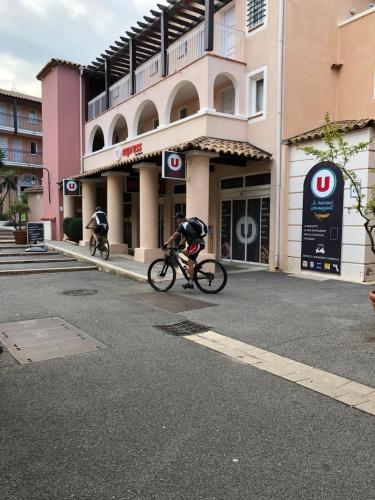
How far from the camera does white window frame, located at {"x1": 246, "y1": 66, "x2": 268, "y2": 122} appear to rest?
13.0 meters

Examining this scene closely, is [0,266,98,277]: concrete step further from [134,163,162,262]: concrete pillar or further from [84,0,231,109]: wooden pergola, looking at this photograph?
[84,0,231,109]: wooden pergola

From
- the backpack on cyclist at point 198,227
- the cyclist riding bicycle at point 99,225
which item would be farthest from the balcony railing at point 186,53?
the backpack on cyclist at point 198,227

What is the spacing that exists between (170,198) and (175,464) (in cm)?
1592

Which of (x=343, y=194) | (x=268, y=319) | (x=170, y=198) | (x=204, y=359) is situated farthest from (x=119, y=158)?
(x=204, y=359)

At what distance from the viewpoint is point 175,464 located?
9.34 feet

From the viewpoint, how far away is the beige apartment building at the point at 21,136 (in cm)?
3459

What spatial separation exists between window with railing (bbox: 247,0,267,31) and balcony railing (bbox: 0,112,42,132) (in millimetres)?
27022

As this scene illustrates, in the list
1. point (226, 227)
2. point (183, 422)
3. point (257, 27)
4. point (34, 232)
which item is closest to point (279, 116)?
point (257, 27)

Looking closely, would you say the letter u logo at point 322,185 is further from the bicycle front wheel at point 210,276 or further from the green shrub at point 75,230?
the green shrub at point 75,230

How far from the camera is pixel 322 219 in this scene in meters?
11.5

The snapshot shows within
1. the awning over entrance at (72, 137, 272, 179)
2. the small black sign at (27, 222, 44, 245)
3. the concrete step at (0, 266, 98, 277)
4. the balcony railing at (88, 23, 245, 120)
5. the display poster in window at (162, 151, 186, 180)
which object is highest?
the balcony railing at (88, 23, 245, 120)

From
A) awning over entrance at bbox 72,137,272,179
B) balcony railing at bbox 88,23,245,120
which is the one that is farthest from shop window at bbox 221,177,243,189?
balcony railing at bbox 88,23,245,120

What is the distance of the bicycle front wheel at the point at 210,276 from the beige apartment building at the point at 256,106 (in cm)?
325

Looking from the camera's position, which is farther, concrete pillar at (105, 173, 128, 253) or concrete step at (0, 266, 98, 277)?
concrete pillar at (105, 173, 128, 253)
